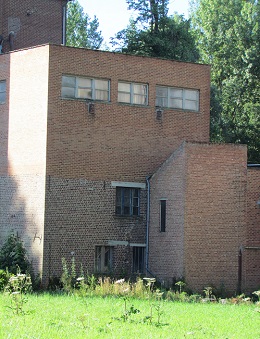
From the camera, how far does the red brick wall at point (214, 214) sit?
34.7 metres

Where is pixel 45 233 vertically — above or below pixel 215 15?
below

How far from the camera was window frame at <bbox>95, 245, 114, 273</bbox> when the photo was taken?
36.2 metres

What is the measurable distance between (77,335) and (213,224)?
1733 cm

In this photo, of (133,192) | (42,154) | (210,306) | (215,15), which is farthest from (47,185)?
(215,15)

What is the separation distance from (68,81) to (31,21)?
11.3 metres

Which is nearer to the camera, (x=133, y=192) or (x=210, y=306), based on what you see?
(x=210, y=306)

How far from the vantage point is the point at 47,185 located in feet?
115

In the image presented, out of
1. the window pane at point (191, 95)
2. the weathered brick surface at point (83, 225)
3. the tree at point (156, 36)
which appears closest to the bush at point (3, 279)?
the weathered brick surface at point (83, 225)

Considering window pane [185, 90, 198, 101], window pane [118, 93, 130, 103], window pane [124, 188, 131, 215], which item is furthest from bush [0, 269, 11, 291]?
window pane [185, 90, 198, 101]

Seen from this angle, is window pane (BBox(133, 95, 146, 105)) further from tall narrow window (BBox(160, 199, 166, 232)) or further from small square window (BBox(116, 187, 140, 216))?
tall narrow window (BBox(160, 199, 166, 232))

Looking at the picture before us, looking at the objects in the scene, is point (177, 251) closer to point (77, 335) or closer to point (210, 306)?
point (210, 306)

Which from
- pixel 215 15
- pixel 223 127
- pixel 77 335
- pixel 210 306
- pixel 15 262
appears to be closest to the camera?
pixel 77 335

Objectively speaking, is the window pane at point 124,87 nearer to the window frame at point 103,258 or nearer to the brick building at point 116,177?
the brick building at point 116,177

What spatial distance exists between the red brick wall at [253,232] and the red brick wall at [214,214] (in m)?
0.78
